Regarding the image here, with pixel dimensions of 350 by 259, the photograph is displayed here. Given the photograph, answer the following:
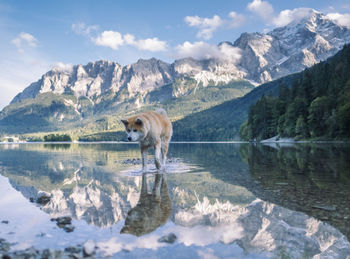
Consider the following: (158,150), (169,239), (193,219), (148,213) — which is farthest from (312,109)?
(169,239)

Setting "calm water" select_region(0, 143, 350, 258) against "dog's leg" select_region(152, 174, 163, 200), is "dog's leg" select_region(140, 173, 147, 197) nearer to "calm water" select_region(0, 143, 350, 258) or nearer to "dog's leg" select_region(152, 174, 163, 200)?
"calm water" select_region(0, 143, 350, 258)

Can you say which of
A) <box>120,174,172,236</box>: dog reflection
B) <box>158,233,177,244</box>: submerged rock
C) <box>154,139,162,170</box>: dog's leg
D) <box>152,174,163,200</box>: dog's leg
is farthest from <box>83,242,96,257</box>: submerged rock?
<box>154,139,162,170</box>: dog's leg

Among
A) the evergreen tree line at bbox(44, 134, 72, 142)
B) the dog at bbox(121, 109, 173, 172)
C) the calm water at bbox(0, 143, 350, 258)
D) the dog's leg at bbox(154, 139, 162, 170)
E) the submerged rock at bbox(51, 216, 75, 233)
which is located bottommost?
the calm water at bbox(0, 143, 350, 258)

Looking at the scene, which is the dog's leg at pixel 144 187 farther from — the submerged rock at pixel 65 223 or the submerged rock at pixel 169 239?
the submerged rock at pixel 169 239

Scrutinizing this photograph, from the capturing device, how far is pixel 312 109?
59.9 meters

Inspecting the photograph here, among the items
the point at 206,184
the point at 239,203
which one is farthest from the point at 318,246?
the point at 206,184

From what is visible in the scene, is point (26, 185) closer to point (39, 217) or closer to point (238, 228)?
point (39, 217)

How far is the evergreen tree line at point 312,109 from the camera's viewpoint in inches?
2127

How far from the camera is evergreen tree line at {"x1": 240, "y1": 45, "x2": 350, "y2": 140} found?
177 ft

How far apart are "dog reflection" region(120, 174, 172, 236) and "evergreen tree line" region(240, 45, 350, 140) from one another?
159 feet

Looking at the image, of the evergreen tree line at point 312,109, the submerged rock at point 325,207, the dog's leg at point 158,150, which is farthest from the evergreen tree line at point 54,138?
the submerged rock at point 325,207

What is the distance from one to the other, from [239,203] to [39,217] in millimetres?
4144

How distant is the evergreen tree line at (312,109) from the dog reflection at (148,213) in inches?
1904

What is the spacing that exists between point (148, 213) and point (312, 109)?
205 feet
